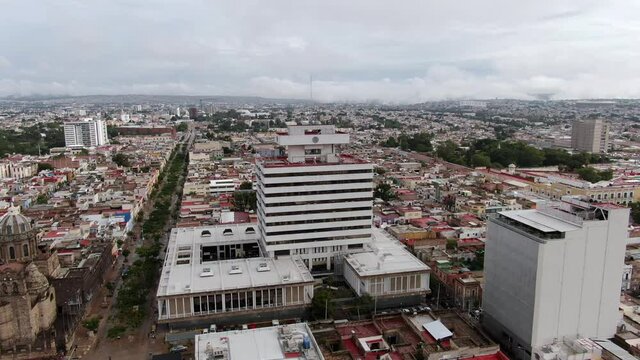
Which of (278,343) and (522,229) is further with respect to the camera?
(522,229)

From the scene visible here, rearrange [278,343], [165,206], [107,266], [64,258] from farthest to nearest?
[165,206]
[107,266]
[64,258]
[278,343]

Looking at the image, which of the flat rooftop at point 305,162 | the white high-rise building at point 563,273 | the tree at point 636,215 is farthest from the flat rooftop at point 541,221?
the tree at point 636,215

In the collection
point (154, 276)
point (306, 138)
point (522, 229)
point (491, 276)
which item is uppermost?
point (306, 138)

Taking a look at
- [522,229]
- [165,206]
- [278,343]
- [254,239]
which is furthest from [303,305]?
[165,206]

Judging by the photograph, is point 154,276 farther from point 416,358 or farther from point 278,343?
point 416,358

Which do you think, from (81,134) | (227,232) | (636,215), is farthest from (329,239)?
(81,134)

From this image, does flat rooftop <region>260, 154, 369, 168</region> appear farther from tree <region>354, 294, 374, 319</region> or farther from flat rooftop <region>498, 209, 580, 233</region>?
flat rooftop <region>498, 209, 580, 233</region>

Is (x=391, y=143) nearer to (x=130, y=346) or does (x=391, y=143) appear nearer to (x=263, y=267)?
(x=263, y=267)
